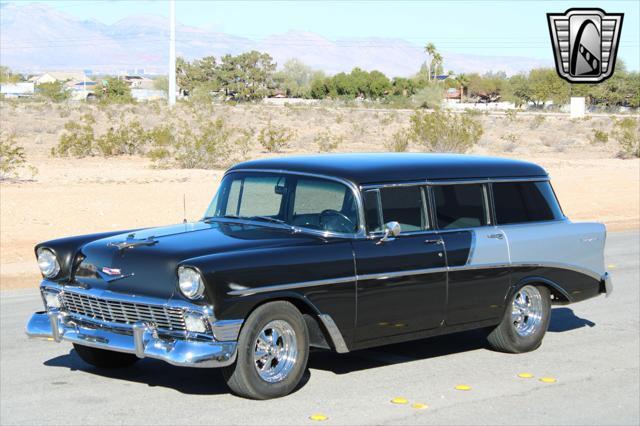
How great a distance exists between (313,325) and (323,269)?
1.49 feet

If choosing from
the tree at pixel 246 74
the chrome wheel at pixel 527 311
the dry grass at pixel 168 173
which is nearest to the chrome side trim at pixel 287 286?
the chrome wheel at pixel 527 311

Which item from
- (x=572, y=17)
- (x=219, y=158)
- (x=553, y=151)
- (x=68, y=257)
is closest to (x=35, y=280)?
(x=68, y=257)

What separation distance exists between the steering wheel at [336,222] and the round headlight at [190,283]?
132 centimetres

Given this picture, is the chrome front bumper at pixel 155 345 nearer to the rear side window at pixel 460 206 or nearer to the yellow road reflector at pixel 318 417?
the yellow road reflector at pixel 318 417

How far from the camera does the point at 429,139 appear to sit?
1545 inches

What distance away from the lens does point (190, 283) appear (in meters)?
7.30

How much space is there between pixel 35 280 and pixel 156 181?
1391 cm

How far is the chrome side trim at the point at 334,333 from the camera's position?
25.8 feet

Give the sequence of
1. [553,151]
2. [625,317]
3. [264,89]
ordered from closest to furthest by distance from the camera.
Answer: [625,317]
[553,151]
[264,89]

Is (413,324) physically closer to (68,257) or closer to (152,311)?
(152,311)

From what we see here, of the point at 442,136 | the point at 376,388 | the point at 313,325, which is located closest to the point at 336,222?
the point at 313,325

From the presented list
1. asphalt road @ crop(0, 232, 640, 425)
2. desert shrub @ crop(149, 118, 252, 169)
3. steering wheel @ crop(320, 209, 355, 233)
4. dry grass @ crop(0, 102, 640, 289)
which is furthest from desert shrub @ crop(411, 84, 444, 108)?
steering wheel @ crop(320, 209, 355, 233)

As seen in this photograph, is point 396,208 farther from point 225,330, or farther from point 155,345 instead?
point 155,345

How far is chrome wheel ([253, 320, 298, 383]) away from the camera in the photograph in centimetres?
761
